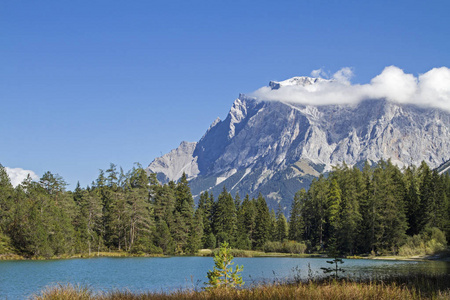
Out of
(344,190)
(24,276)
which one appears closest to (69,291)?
(24,276)

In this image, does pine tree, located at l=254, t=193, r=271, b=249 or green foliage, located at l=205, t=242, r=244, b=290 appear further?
pine tree, located at l=254, t=193, r=271, b=249

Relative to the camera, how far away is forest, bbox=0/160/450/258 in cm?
6894

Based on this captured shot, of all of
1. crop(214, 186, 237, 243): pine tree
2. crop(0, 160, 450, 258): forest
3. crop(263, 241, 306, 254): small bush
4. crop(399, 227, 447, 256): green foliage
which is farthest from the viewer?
crop(214, 186, 237, 243): pine tree

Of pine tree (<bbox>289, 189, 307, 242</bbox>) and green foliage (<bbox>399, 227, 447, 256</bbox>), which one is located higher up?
pine tree (<bbox>289, 189, 307, 242</bbox>)

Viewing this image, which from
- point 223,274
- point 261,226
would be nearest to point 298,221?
point 261,226

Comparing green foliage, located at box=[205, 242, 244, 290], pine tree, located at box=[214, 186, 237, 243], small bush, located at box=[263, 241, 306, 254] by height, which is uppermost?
pine tree, located at box=[214, 186, 237, 243]

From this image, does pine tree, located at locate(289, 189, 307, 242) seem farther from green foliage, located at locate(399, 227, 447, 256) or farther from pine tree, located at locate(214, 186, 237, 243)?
green foliage, located at locate(399, 227, 447, 256)

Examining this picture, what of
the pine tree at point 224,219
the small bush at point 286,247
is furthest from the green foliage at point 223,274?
the pine tree at point 224,219

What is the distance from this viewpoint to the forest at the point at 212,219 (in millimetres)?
68938

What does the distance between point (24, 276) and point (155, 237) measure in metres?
46.2

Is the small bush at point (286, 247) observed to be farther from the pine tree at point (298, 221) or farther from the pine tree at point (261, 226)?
the pine tree at point (261, 226)

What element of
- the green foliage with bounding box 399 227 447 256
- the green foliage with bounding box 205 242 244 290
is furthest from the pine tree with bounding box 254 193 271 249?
the green foliage with bounding box 205 242 244 290

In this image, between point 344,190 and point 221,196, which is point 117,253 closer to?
point 221,196

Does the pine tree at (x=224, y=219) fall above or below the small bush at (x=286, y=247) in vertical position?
above
